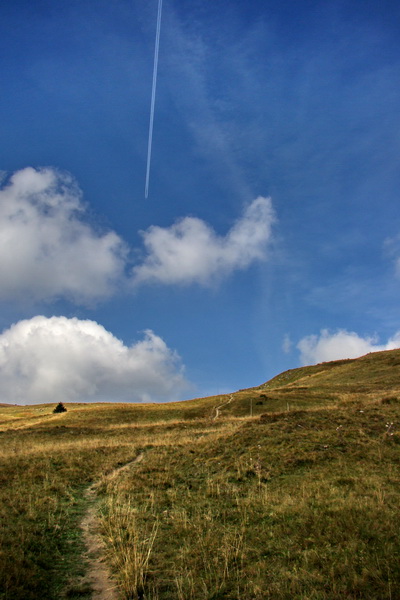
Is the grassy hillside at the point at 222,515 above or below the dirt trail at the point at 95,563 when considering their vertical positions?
above

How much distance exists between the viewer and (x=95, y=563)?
28.0 ft

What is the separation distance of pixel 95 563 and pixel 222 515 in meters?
4.37

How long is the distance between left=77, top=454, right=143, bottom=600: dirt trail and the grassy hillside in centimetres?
17

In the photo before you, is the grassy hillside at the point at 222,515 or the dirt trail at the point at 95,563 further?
the dirt trail at the point at 95,563

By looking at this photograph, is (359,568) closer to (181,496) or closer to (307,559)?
(307,559)

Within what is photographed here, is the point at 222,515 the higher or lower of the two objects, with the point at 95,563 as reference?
higher

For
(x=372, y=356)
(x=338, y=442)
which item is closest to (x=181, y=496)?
(x=338, y=442)

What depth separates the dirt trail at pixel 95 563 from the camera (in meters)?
7.18

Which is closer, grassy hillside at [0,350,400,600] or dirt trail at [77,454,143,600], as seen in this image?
grassy hillside at [0,350,400,600]

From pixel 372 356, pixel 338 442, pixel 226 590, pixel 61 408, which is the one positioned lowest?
pixel 226 590

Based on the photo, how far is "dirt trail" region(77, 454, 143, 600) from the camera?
23.5ft

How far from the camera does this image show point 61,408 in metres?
62.5

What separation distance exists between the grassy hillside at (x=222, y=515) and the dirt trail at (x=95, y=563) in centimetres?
17

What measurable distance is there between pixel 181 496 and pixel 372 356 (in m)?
79.8
